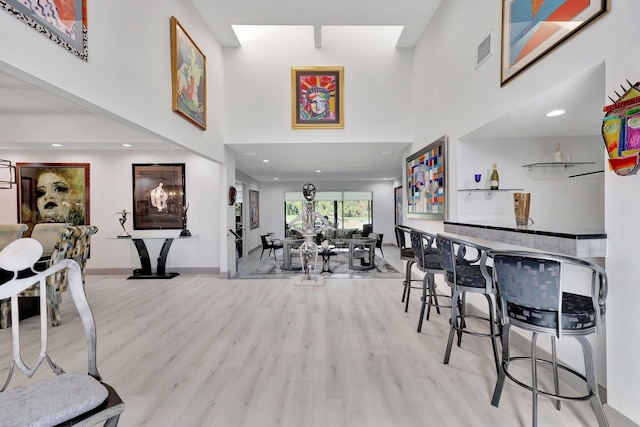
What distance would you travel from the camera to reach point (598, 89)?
1.93 meters

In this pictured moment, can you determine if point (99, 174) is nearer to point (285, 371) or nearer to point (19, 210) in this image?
point (19, 210)

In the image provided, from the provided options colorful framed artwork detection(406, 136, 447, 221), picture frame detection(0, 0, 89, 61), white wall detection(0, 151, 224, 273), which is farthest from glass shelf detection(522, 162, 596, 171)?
white wall detection(0, 151, 224, 273)

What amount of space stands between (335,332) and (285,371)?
848mm

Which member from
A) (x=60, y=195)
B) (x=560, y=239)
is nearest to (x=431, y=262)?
(x=560, y=239)

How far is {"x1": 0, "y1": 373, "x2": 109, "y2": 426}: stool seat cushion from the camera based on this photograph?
0.99 metres

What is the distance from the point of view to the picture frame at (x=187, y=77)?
3.37 metres

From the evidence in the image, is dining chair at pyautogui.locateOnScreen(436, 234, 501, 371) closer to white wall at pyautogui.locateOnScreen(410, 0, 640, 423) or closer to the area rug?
white wall at pyautogui.locateOnScreen(410, 0, 640, 423)

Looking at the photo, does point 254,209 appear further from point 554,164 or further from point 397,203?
point 554,164

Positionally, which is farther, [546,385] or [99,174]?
[99,174]

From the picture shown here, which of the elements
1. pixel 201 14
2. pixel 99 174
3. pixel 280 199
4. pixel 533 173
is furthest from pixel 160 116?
pixel 280 199

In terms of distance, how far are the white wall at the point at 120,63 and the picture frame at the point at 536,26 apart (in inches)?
134

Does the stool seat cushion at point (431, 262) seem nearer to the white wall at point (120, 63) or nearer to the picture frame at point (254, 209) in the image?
the white wall at point (120, 63)

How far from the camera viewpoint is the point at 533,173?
321 centimetres

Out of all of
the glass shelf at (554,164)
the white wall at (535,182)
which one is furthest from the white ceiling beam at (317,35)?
the glass shelf at (554,164)
